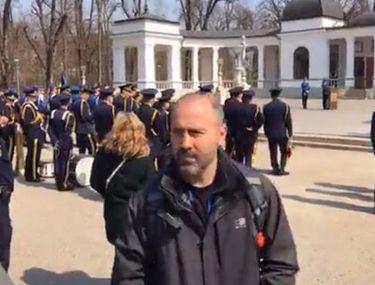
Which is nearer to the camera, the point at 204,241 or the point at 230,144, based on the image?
the point at 204,241

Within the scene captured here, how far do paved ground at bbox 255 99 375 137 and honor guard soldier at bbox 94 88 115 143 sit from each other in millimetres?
8714

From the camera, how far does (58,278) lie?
6.11 m

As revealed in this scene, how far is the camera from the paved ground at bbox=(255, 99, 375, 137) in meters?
19.1

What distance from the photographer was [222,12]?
72188 millimetres

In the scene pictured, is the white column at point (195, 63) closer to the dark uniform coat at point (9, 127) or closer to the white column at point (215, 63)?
the white column at point (215, 63)

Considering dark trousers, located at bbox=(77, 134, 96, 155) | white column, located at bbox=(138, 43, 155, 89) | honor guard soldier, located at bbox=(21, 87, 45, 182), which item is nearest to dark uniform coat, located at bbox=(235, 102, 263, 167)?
dark trousers, located at bbox=(77, 134, 96, 155)

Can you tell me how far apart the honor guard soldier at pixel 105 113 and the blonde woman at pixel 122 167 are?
6.54 meters

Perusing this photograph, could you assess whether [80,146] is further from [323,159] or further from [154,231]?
[154,231]

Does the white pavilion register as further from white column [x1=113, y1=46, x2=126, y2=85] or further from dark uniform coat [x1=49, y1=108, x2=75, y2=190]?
dark uniform coat [x1=49, y1=108, x2=75, y2=190]

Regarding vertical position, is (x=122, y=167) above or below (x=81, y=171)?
above

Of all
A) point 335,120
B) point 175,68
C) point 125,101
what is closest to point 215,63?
point 175,68

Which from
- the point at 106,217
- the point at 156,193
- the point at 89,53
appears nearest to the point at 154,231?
the point at 156,193

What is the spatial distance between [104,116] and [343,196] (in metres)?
4.81

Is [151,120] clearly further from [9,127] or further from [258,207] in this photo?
[258,207]
